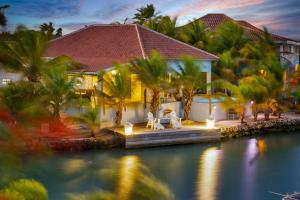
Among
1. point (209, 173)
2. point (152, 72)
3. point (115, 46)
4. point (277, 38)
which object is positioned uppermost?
point (277, 38)

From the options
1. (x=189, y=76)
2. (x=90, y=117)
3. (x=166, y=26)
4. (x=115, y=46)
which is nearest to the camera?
(x=90, y=117)

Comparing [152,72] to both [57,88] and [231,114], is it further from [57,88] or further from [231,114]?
[231,114]

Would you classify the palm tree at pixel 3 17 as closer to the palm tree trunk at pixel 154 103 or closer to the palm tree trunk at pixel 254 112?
the palm tree trunk at pixel 154 103

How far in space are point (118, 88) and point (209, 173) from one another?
19.1 ft

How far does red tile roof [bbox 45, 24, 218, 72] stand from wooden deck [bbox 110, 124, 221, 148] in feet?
13.5

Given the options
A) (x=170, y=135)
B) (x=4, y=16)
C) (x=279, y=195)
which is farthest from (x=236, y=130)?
(x=4, y=16)

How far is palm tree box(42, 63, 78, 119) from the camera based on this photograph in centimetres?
1817

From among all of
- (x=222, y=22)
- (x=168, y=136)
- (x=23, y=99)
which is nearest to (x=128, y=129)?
(x=168, y=136)

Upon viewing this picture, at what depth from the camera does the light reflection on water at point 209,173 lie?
1305 cm

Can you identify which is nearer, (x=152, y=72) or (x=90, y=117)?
(x=90, y=117)

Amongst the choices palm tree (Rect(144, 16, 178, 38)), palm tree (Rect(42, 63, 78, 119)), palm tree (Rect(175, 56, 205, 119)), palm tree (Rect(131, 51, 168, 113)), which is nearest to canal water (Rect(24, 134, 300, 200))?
palm tree (Rect(42, 63, 78, 119))

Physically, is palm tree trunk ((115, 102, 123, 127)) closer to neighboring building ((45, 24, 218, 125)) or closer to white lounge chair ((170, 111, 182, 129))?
neighboring building ((45, 24, 218, 125))

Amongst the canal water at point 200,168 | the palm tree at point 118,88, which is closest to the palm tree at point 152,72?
the palm tree at point 118,88

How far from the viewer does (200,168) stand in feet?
52.5
